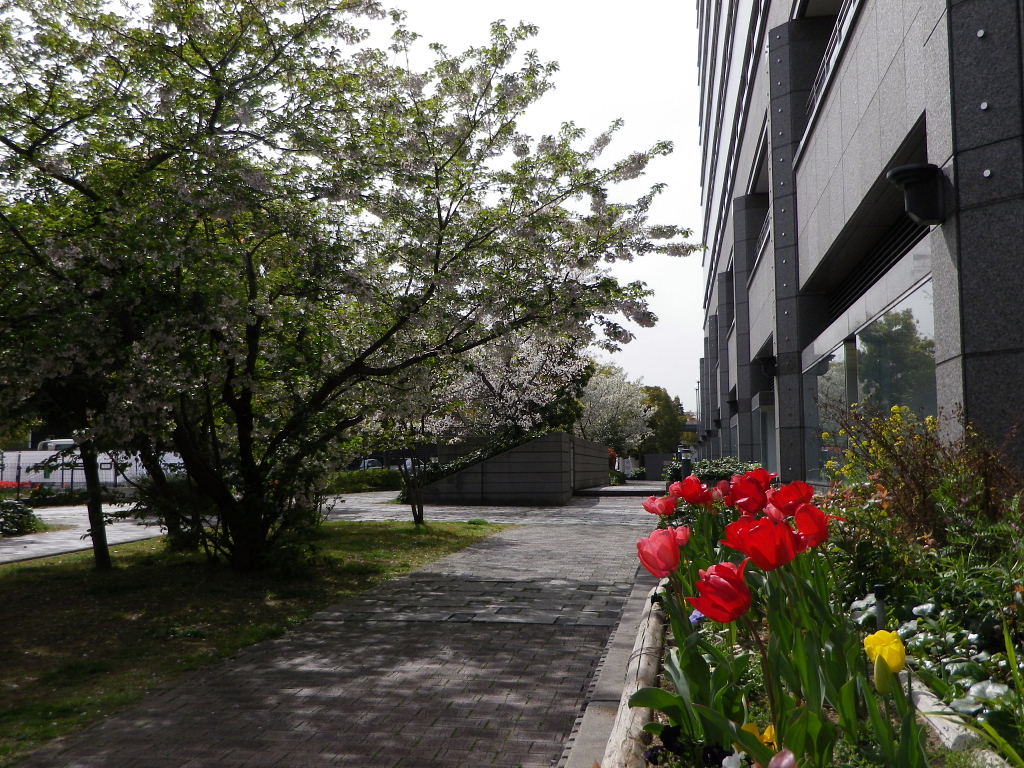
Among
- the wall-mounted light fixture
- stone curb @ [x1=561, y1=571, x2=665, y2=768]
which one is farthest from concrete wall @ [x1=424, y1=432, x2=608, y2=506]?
the wall-mounted light fixture

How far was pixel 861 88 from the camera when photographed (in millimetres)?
10344

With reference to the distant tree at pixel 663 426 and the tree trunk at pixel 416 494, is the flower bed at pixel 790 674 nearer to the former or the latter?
the tree trunk at pixel 416 494

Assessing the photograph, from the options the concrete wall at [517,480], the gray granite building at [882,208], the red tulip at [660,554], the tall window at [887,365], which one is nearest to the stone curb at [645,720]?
the red tulip at [660,554]

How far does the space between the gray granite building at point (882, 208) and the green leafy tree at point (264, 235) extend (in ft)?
9.60

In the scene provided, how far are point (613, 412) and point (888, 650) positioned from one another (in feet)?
157

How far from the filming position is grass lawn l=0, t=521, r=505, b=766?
5344mm

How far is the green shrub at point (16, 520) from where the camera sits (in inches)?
651

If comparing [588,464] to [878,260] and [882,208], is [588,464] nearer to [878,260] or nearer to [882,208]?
[878,260]

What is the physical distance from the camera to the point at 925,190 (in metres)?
7.11

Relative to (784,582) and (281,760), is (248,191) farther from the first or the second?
(784,582)

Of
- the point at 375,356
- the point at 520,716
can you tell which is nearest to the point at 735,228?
the point at 375,356

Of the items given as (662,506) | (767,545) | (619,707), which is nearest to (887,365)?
(662,506)

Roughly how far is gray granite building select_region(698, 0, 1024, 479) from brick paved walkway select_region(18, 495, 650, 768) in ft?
12.2

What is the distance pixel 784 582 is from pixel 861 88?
9.05m
